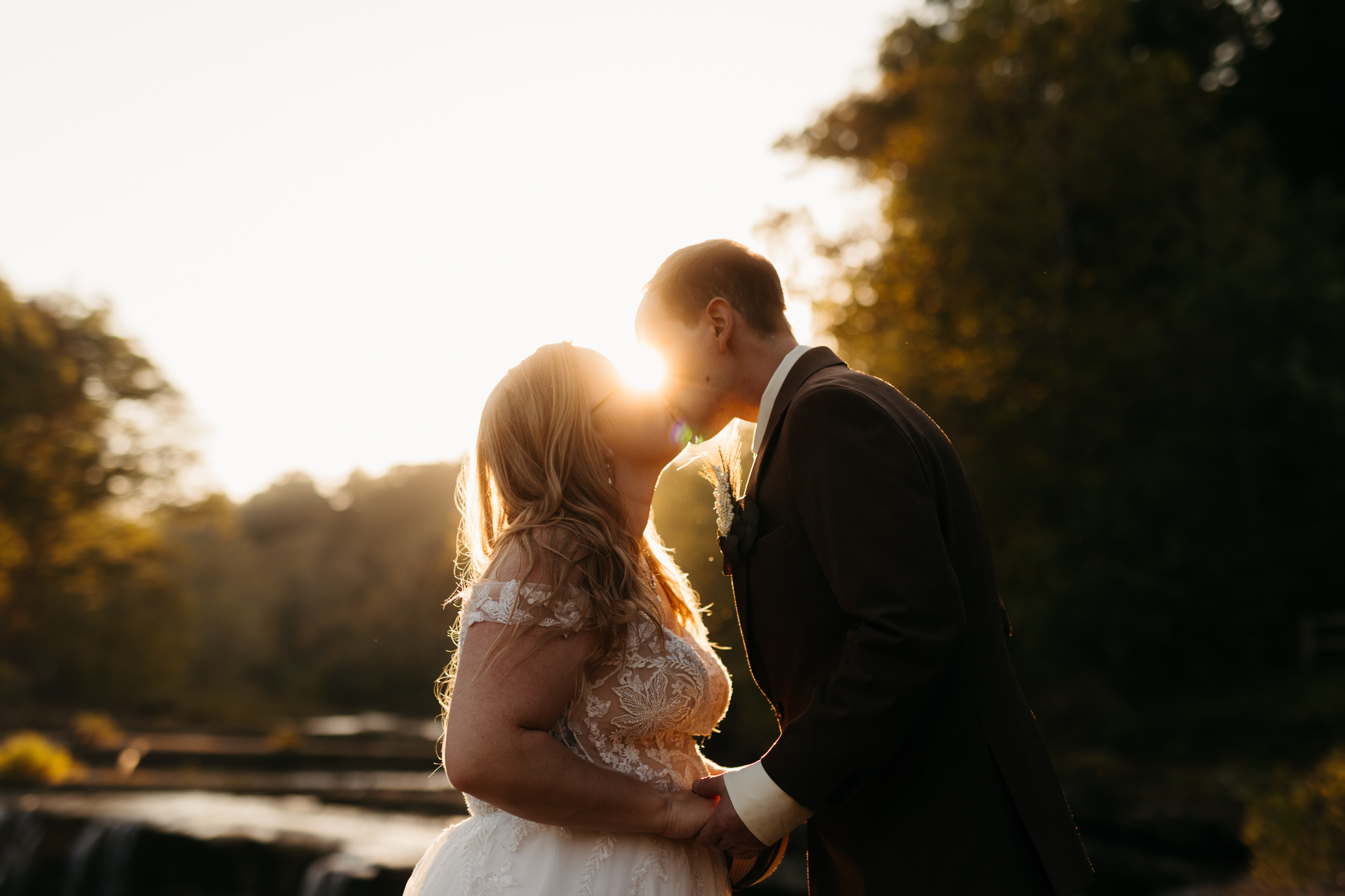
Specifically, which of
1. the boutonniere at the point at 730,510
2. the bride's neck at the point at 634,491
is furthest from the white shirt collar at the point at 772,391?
the bride's neck at the point at 634,491

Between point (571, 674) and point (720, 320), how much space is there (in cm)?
80

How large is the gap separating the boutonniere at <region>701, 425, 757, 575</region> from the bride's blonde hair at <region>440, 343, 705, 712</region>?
221mm

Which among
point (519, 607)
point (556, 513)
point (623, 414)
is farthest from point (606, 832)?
point (623, 414)

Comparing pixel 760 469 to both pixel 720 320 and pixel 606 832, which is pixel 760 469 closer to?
pixel 720 320

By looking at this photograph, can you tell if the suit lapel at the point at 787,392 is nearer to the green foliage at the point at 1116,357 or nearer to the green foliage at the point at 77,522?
the green foliage at the point at 1116,357

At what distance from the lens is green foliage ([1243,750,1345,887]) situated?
5623 millimetres

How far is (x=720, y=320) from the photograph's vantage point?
1.95 m

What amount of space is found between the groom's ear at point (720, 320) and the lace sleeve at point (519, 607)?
64 cm

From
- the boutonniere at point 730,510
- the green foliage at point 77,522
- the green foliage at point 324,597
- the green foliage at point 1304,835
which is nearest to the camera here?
the boutonniere at point 730,510

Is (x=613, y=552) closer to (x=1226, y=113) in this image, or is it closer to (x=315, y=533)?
(x=1226, y=113)

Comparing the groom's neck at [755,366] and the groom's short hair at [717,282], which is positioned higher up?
the groom's short hair at [717,282]

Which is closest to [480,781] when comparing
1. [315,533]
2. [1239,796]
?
[1239,796]

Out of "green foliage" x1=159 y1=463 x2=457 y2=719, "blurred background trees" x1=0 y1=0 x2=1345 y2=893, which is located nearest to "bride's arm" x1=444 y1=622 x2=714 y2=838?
"blurred background trees" x1=0 y1=0 x2=1345 y2=893

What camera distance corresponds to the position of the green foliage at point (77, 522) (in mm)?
19344
